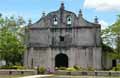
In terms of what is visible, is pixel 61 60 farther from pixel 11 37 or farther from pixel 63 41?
pixel 11 37

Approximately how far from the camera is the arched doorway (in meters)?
65.2

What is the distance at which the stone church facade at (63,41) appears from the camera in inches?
2468

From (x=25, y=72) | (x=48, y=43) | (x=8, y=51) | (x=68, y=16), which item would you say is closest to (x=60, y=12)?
(x=68, y=16)

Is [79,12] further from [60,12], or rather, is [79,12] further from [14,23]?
[14,23]

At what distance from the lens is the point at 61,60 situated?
66375 mm

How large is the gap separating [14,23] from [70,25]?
9534 mm

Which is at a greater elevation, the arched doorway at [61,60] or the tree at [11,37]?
the tree at [11,37]

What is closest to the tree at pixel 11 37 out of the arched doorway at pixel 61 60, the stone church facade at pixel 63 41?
the stone church facade at pixel 63 41

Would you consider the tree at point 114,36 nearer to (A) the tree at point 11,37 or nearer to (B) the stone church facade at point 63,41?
(B) the stone church facade at point 63,41

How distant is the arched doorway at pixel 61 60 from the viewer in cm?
6522

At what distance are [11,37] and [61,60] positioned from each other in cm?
987

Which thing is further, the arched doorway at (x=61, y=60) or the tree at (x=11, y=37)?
the arched doorway at (x=61, y=60)

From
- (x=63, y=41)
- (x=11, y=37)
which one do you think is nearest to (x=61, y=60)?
(x=63, y=41)

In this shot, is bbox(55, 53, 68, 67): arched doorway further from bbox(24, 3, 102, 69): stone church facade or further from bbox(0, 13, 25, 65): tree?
bbox(0, 13, 25, 65): tree
